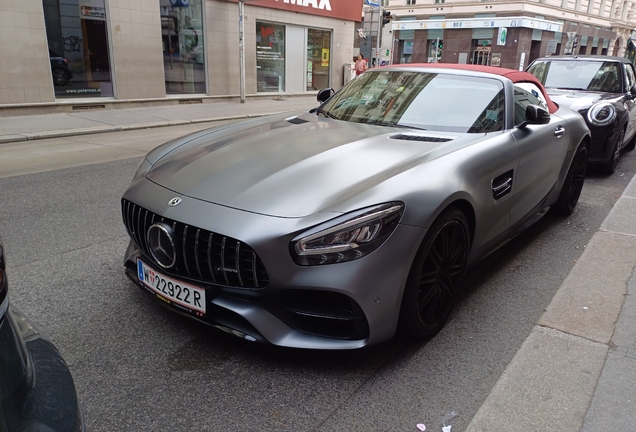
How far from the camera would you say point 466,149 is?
3.12 metres

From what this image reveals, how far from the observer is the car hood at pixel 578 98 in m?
7.20

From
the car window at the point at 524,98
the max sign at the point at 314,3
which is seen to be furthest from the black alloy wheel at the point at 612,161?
the max sign at the point at 314,3

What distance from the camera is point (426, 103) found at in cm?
381

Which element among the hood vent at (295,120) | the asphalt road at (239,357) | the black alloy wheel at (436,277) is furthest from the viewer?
the hood vent at (295,120)

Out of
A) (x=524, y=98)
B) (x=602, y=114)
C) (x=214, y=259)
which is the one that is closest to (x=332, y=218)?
(x=214, y=259)

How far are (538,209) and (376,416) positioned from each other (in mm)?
2723

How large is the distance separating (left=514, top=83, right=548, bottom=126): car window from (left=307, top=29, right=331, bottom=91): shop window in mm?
16579

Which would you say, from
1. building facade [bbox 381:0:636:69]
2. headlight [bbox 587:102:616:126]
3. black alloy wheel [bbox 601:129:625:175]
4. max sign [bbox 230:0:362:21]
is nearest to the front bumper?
headlight [bbox 587:102:616:126]

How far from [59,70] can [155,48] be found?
109 inches

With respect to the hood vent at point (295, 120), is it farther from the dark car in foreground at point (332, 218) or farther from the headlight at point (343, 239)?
the headlight at point (343, 239)

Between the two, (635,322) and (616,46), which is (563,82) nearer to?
(635,322)

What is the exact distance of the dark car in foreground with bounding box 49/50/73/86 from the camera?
12578mm

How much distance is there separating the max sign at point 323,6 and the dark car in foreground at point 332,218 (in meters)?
14.9

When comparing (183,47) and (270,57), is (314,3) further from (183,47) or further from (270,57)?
(183,47)
